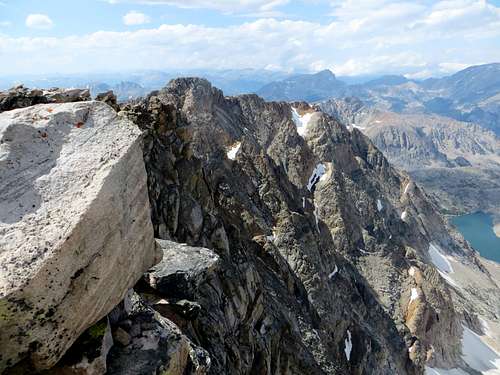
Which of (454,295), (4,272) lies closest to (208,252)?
(4,272)

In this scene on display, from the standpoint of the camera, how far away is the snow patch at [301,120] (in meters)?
118

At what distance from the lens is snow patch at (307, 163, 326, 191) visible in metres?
95.6

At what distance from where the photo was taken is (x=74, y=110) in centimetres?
1027

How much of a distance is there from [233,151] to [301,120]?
5935cm

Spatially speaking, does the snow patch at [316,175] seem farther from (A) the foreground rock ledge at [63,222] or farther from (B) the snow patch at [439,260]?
(A) the foreground rock ledge at [63,222]

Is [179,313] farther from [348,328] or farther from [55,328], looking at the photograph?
[348,328]

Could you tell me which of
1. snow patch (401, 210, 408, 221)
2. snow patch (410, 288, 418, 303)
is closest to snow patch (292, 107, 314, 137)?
Answer: snow patch (410, 288, 418, 303)

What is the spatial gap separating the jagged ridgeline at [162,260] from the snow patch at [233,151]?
0.24 m

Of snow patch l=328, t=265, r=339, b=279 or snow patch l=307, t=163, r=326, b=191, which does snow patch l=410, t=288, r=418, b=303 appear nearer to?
snow patch l=307, t=163, r=326, b=191

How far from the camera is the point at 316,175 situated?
99.4m

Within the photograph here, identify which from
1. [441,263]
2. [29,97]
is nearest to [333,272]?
[29,97]

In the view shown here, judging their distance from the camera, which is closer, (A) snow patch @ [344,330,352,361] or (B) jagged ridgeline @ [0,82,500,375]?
(B) jagged ridgeline @ [0,82,500,375]

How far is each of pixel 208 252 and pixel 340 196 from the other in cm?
8113

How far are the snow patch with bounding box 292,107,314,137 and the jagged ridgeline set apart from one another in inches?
1547
